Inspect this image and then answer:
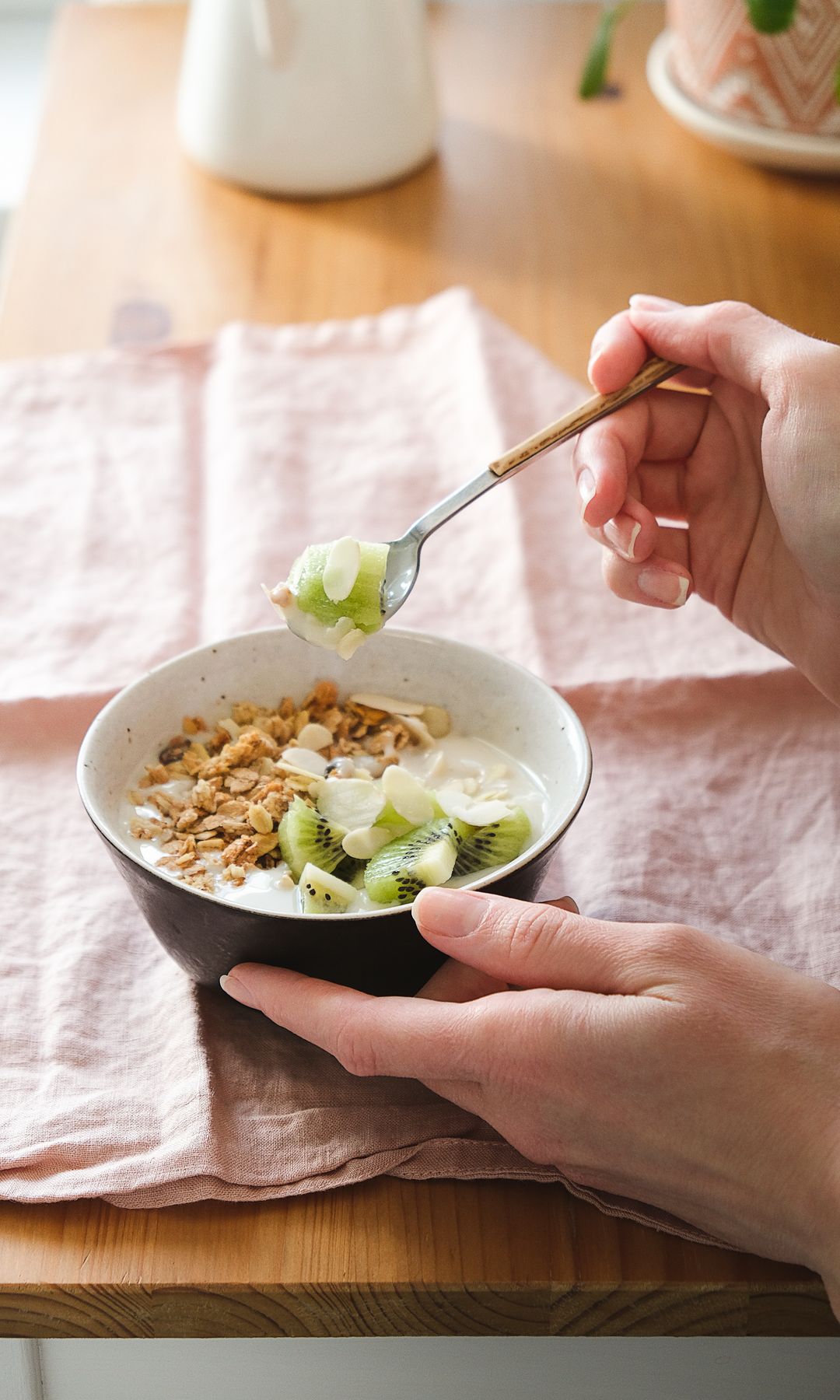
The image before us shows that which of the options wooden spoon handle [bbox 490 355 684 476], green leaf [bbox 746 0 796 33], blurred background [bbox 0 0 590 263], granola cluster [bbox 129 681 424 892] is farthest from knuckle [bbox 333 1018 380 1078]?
blurred background [bbox 0 0 590 263]

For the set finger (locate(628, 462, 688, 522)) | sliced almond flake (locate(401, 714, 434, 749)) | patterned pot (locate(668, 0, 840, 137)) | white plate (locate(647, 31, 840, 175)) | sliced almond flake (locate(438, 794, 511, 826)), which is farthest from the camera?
white plate (locate(647, 31, 840, 175))

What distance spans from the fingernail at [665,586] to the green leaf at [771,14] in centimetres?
62

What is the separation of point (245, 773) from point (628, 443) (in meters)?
0.35

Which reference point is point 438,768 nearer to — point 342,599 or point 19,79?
point 342,599

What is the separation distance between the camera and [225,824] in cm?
76

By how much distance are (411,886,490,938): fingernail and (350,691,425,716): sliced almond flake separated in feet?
0.71

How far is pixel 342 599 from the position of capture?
2.61 ft

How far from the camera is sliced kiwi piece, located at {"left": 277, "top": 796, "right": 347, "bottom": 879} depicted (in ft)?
2.40

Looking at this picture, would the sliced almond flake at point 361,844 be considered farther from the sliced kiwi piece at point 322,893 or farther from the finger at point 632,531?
the finger at point 632,531

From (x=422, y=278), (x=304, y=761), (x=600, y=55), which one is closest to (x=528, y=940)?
(x=304, y=761)

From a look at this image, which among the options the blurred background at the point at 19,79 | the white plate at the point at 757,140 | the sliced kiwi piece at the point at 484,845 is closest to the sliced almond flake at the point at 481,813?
the sliced kiwi piece at the point at 484,845

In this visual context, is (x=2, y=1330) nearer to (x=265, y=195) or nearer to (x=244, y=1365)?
(x=244, y=1365)

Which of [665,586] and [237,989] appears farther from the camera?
[665,586]

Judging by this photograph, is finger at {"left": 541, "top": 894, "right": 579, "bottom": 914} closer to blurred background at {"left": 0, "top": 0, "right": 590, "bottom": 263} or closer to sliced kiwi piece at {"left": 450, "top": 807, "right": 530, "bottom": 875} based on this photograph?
sliced kiwi piece at {"left": 450, "top": 807, "right": 530, "bottom": 875}
